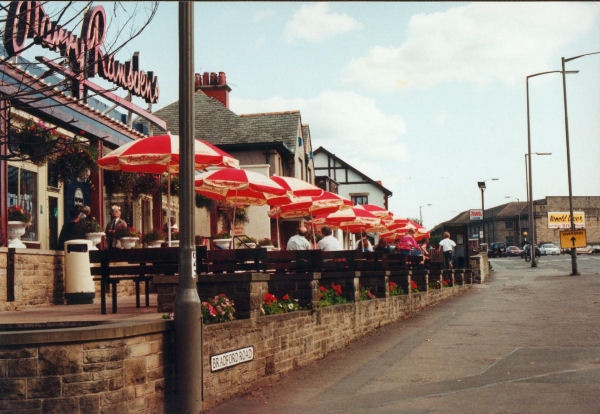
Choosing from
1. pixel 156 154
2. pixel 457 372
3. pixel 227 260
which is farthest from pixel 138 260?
pixel 457 372

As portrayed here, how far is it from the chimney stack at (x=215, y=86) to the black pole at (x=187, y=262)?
113ft

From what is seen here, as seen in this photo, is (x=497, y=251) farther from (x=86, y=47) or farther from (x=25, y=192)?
(x=86, y=47)

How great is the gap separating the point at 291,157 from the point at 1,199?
26696 millimetres

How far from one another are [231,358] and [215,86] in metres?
34.9

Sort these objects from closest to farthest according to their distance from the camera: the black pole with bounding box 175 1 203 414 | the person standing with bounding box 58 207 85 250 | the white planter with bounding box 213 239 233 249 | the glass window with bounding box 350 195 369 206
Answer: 1. the black pole with bounding box 175 1 203 414
2. the person standing with bounding box 58 207 85 250
3. the white planter with bounding box 213 239 233 249
4. the glass window with bounding box 350 195 369 206

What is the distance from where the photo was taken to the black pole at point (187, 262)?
26.1 feet

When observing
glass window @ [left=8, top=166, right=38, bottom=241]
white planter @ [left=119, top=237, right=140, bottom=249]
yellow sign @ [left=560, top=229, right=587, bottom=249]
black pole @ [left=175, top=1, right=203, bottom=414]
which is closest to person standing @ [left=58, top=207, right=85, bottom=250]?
glass window @ [left=8, top=166, right=38, bottom=241]

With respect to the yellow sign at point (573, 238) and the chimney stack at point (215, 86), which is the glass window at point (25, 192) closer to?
the yellow sign at point (573, 238)

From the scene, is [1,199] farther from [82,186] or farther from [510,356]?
[510,356]

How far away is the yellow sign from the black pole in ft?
95.6

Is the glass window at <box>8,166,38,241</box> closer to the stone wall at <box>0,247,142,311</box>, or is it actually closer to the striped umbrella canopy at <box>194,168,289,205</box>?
the stone wall at <box>0,247,142,311</box>

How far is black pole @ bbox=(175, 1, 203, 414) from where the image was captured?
26.1 ft

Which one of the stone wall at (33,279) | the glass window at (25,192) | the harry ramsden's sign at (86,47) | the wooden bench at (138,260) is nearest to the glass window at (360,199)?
the harry ramsden's sign at (86,47)

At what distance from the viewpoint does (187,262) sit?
8125mm
